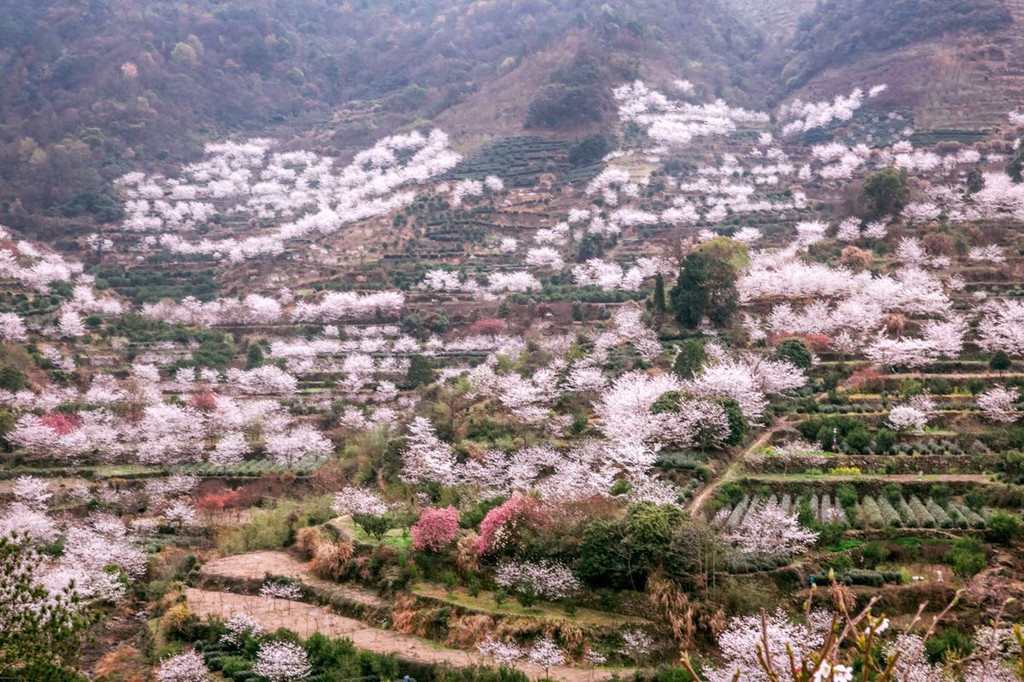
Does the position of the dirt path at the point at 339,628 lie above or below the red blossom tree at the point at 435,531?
below

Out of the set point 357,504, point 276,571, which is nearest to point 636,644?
point 357,504

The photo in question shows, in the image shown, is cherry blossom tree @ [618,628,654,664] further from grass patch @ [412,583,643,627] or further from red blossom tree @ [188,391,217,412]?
red blossom tree @ [188,391,217,412]

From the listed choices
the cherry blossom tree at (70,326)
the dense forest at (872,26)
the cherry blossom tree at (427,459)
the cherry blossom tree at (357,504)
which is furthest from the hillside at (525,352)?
the cherry blossom tree at (70,326)

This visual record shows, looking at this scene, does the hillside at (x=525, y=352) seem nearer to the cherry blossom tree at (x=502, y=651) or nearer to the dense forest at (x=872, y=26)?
the cherry blossom tree at (x=502, y=651)

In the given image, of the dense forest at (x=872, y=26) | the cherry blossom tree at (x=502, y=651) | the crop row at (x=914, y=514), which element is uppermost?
the dense forest at (x=872, y=26)

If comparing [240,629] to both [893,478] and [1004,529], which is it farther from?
[1004,529]

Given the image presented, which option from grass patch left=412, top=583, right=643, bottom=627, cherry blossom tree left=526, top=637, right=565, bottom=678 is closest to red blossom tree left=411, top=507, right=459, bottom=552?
grass patch left=412, top=583, right=643, bottom=627
